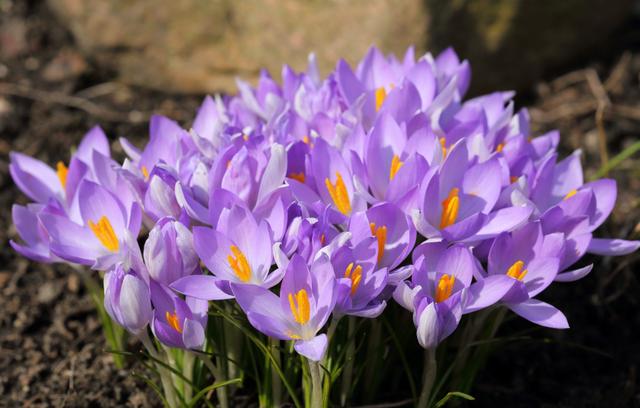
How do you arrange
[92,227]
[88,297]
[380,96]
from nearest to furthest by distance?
[92,227]
[380,96]
[88,297]

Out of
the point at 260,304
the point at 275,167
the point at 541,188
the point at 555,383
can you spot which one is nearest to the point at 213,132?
the point at 275,167

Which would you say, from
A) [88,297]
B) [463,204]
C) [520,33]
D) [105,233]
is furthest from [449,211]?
[520,33]

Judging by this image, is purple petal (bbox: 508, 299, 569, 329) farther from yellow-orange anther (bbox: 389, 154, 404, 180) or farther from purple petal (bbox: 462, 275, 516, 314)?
yellow-orange anther (bbox: 389, 154, 404, 180)

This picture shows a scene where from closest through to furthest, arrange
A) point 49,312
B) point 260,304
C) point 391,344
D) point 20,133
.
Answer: point 260,304, point 391,344, point 49,312, point 20,133

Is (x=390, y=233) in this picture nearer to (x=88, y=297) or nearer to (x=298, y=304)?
(x=298, y=304)

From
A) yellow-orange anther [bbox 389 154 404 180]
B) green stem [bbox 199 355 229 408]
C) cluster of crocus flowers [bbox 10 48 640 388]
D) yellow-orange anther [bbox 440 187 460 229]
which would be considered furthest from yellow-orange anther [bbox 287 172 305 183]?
green stem [bbox 199 355 229 408]

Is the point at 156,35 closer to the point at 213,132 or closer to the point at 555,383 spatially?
the point at 213,132
